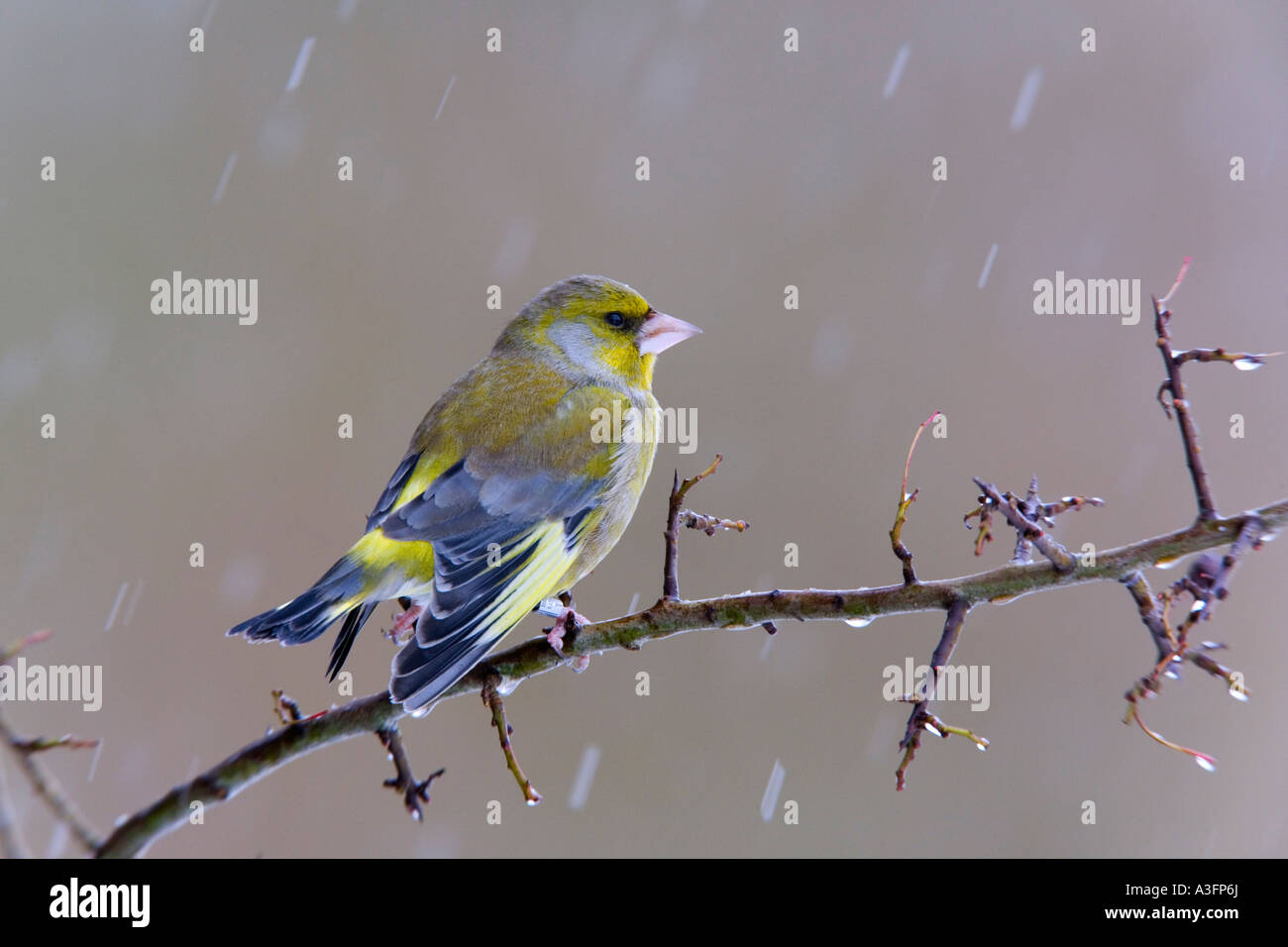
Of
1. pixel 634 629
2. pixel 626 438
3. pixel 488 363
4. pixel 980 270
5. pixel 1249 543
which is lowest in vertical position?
pixel 634 629

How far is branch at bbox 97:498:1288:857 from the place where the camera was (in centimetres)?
141

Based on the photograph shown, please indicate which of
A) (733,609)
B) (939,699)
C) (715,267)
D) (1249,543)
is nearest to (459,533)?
(733,609)

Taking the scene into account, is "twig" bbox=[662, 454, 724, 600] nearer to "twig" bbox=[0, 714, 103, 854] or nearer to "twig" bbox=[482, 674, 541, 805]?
"twig" bbox=[482, 674, 541, 805]

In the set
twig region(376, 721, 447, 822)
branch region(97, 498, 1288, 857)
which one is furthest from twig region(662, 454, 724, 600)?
twig region(376, 721, 447, 822)

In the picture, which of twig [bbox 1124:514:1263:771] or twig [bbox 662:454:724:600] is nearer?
twig [bbox 1124:514:1263:771]

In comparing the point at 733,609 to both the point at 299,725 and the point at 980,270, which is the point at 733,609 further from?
the point at 980,270

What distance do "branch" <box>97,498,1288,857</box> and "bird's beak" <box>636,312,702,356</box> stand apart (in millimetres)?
1142

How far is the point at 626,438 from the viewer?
267cm

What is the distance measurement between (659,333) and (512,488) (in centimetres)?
64

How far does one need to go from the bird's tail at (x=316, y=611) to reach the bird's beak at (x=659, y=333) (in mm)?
973

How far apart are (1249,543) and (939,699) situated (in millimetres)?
417

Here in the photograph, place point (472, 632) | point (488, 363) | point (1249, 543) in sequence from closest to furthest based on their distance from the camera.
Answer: point (1249, 543) < point (472, 632) < point (488, 363)

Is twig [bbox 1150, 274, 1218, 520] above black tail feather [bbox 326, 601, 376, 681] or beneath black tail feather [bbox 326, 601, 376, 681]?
above
